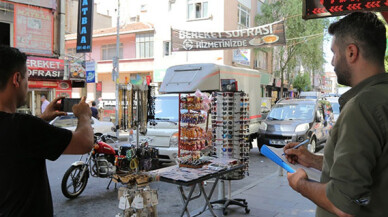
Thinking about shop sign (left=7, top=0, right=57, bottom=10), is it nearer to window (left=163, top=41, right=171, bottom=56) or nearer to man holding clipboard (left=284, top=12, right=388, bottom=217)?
window (left=163, top=41, right=171, bottom=56)

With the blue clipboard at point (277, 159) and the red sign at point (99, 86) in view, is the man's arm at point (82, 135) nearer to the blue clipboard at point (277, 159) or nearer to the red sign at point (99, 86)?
the blue clipboard at point (277, 159)

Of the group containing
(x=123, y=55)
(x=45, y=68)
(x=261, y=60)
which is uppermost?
(x=123, y=55)

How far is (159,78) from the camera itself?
80.2ft

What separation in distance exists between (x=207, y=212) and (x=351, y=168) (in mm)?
4450

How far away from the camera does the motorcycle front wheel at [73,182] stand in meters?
6.09

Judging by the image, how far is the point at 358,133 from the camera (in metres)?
1.33

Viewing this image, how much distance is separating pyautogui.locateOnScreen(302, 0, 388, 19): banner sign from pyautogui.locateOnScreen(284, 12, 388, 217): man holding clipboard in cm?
255

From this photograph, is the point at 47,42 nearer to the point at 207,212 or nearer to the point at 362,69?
the point at 207,212

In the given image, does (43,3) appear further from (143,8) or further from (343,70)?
(343,70)

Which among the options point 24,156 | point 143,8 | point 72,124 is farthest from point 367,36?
point 143,8

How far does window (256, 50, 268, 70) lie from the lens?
28234 millimetres

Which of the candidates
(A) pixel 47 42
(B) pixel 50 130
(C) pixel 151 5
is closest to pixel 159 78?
(C) pixel 151 5

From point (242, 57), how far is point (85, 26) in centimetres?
1231

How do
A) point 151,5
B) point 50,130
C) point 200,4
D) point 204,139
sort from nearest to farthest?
1. point 50,130
2. point 204,139
3. point 200,4
4. point 151,5
